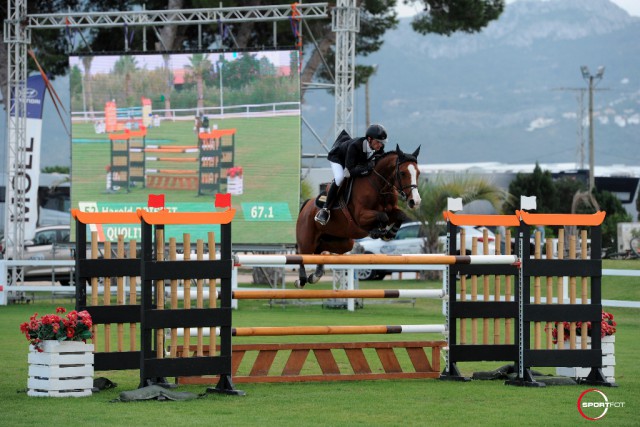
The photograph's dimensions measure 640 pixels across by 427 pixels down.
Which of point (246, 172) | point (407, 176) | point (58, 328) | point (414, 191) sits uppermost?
point (246, 172)

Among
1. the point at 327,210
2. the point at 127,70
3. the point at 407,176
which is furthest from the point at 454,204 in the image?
the point at 127,70

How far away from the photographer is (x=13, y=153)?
21.0 meters

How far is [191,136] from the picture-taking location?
67.7ft

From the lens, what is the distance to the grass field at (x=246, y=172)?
20375 mm

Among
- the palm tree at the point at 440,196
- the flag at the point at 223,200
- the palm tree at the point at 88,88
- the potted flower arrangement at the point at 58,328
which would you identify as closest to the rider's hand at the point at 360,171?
the flag at the point at 223,200

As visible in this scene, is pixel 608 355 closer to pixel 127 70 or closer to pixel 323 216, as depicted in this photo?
pixel 323 216

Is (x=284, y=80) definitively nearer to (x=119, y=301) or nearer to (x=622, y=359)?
(x=622, y=359)

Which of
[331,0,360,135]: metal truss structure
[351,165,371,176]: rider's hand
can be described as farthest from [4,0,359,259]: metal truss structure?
[351,165,371,176]: rider's hand

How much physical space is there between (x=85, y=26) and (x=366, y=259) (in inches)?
510

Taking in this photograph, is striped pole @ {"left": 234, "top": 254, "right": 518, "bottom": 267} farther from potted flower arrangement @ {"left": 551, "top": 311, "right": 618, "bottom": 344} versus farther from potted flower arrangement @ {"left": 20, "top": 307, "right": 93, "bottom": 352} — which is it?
potted flower arrangement @ {"left": 20, "top": 307, "right": 93, "bottom": 352}

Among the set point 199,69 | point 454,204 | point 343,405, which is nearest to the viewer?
point 343,405

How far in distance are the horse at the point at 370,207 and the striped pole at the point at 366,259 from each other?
1.52 ft

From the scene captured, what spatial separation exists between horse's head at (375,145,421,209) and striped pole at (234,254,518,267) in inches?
17.9

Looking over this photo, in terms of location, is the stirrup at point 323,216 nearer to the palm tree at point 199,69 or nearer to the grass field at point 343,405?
the grass field at point 343,405
